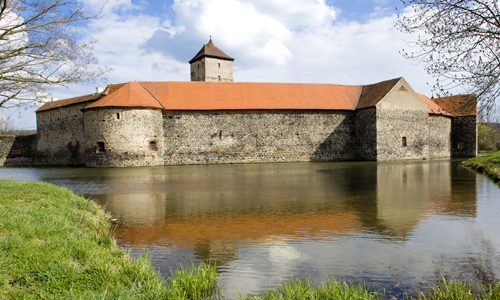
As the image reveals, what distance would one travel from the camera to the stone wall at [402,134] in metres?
26.8

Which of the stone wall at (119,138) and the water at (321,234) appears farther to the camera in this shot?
the stone wall at (119,138)

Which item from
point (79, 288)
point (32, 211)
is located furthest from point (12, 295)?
point (32, 211)

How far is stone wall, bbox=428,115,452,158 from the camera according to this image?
30.5 metres

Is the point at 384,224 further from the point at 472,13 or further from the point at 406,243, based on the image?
the point at 472,13

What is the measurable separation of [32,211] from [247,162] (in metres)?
21.1

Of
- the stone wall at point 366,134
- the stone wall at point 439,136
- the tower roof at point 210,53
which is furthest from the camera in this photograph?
the tower roof at point 210,53

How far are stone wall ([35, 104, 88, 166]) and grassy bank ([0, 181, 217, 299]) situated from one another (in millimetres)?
26743

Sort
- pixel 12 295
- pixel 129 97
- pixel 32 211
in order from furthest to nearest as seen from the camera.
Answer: pixel 129 97
pixel 32 211
pixel 12 295

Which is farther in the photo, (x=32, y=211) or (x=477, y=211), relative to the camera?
(x=477, y=211)

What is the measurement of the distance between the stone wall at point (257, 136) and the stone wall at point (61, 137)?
9794mm

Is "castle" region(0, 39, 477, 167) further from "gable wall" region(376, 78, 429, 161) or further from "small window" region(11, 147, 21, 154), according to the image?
"small window" region(11, 147, 21, 154)

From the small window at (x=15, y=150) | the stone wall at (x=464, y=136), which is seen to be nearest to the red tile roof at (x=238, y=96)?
the stone wall at (x=464, y=136)

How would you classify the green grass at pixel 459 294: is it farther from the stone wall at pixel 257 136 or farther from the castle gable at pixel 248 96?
the castle gable at pixel 248 96

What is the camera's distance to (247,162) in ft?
86.1
